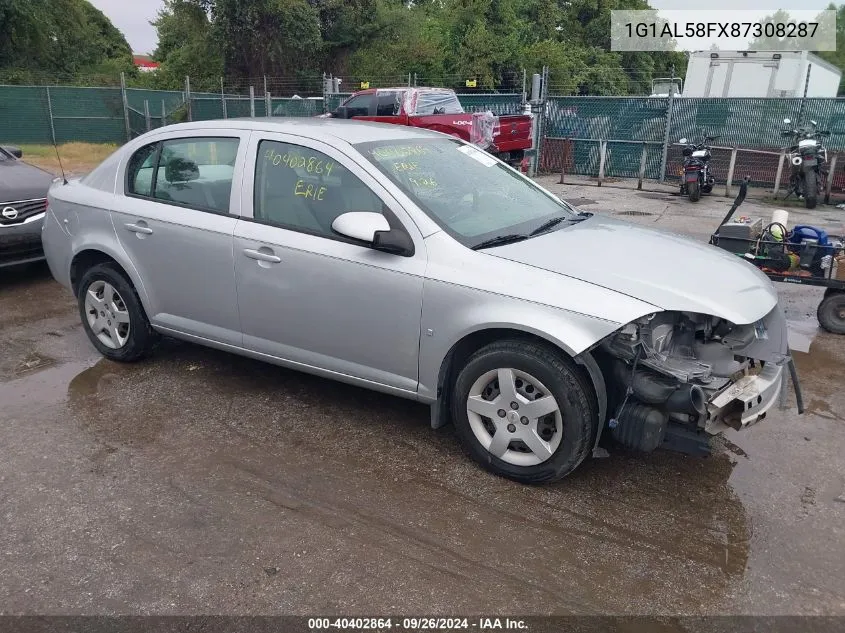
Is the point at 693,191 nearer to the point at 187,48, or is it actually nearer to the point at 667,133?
the point at 667,133

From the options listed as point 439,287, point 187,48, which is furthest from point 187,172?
point 187,48

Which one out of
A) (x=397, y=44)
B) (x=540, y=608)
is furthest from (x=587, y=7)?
(x=540, y=608)

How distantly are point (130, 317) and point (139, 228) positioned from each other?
634 mm

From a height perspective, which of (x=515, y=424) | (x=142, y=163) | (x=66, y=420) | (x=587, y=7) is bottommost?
(x=66, y=420)

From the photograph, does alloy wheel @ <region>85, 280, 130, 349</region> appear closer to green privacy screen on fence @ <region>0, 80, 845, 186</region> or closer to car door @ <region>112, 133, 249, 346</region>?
car door @ <region>112, 133, 249, 346</region>

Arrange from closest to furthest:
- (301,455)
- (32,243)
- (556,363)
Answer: (556,363)
(301,455)
(32,243)

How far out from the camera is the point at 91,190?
189 inches

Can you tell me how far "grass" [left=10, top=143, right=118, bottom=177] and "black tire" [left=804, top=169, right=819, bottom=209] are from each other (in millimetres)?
→ 15407

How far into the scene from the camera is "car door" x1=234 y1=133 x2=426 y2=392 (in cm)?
355

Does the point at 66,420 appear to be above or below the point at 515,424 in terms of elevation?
below

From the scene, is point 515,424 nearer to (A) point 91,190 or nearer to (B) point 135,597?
(B) point 135,597

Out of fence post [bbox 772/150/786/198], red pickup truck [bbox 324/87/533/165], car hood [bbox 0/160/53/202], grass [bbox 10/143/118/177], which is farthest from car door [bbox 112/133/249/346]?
grass [bbox 10/143/118/177]

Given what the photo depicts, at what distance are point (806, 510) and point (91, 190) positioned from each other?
15.5ft

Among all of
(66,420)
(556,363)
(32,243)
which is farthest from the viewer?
(32,243)
